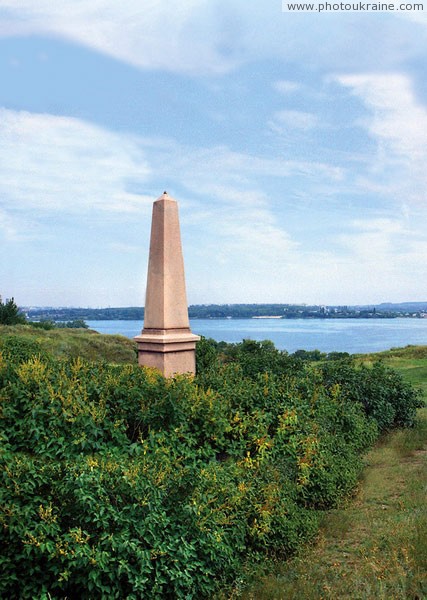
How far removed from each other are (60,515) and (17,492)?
0.40m

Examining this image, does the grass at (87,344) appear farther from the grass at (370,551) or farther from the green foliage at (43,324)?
the grass at (370,551)

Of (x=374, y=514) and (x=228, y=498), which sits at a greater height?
(x=228, y=498)

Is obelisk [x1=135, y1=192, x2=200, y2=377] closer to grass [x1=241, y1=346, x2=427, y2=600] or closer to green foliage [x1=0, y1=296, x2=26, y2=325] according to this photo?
grass [x1=241, y1=346, x2=427, y2=600]

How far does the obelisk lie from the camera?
873cm

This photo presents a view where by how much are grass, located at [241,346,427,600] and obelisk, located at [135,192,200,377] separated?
3.40 meters

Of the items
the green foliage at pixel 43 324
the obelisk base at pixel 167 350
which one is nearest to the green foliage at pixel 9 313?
the green foliage at pixel 43 324

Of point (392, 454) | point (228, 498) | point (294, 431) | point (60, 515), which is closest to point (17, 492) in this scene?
point (60, 515)

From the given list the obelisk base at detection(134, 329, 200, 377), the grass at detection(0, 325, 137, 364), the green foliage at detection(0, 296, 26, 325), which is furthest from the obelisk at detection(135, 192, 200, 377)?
the green foliage at detection(0, 296, 26, 325)

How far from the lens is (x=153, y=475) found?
464 cm

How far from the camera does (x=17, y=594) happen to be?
425cm

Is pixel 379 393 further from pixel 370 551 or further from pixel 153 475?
pixel 153 475

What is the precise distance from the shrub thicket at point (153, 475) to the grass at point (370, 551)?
0.86ft

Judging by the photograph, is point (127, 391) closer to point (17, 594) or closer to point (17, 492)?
point (17, 492)

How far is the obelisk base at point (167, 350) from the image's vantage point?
8.65 m
